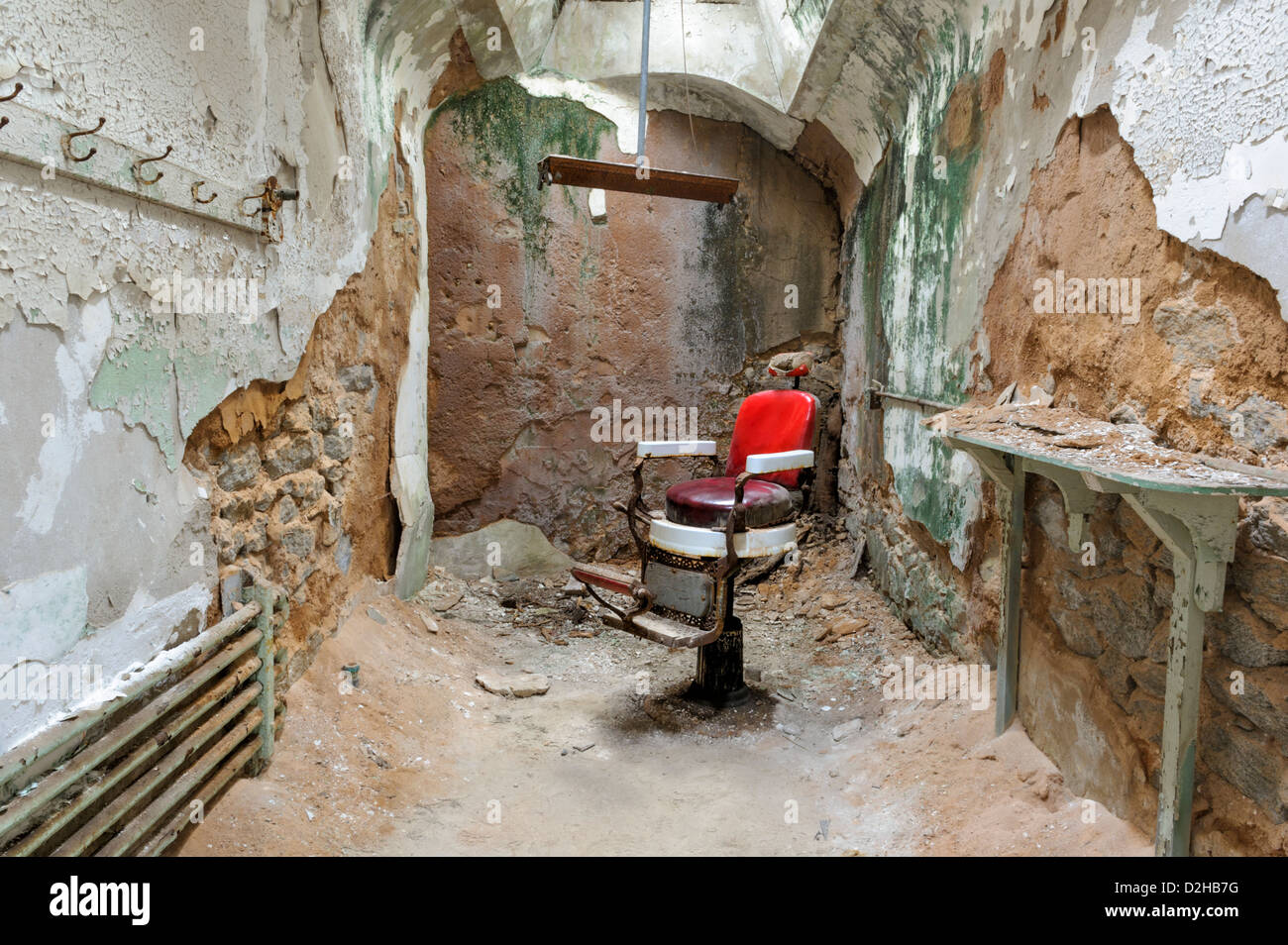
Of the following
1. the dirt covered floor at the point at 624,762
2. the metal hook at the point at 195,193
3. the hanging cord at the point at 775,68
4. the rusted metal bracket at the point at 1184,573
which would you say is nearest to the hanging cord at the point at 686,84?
the hanging cord at the point at 775,68

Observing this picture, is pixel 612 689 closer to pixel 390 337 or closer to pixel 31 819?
pixel 390 337

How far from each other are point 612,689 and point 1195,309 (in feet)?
7.78

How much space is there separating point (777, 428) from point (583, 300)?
5.88 feet

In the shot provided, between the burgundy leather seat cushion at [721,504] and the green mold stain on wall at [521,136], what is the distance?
2124 mm

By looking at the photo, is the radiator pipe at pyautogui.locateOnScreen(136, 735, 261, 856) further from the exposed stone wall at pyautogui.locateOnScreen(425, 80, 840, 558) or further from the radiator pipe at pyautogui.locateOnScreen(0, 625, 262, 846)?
the exposed stone wall at pyautogui.locateOnScreen(425, 80, 840, 558)

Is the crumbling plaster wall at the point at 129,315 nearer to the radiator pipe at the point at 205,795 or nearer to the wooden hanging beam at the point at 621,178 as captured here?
the radiator pipe at the point at 205,795

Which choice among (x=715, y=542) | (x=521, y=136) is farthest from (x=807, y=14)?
(x=715, y=542)

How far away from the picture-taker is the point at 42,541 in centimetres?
139

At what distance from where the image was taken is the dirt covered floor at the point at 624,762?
2.04 meters

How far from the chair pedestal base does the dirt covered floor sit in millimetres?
73

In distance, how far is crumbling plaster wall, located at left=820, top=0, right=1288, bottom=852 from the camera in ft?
4.67

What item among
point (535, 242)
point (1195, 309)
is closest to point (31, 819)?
point (1195, 309)

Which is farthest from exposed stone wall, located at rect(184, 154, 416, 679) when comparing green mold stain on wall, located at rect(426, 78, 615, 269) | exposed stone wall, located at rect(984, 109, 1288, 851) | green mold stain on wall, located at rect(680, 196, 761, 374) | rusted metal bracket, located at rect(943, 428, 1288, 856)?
exposed stone wall, located at rect(984, 109, 1288, 851)
